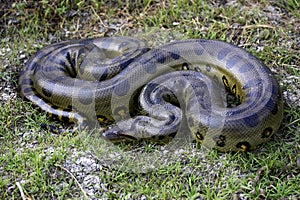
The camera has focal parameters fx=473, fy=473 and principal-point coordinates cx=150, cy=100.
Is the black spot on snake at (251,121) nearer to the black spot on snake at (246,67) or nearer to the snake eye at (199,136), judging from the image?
the snake eye at (199,136)

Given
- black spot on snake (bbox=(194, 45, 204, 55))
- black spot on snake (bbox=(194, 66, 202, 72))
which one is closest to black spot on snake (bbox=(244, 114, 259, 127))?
black spot on snake (bbox=(194, 66, 202, 72))

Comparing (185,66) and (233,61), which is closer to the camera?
(233,61)

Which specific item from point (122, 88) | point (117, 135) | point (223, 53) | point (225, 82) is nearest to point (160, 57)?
point (122, 88)

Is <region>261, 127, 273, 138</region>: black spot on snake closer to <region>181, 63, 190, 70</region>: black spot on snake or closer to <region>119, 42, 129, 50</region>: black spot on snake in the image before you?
<region>181, 63, 190, 70</region>: black spot on snake

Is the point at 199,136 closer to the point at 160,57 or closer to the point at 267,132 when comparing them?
the point at 267,132

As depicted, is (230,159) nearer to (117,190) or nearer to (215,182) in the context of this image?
(215,182)

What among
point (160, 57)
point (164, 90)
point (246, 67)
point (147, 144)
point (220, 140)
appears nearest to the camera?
point (220, 140)

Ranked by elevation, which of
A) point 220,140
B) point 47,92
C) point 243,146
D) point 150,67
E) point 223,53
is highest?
point 223,53
